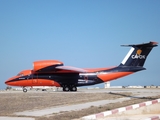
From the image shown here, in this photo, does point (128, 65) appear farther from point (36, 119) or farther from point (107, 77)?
point (36, 119)

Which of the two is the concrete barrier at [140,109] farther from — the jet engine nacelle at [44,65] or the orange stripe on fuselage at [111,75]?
the orange stripe on fuselage at [111,75]

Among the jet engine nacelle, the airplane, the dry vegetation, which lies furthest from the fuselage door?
the dry vegetation

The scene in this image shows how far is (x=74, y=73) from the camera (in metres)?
36.8

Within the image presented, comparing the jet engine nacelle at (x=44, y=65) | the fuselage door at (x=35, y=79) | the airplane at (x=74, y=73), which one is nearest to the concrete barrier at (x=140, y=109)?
the airplane at (x=74, y=73)

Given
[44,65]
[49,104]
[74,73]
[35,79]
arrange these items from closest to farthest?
[49,104], [44,65], [35,79], [74,73]

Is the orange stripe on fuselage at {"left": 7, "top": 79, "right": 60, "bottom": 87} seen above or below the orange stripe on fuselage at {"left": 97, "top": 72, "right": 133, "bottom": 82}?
below

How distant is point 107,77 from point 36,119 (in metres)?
26.9

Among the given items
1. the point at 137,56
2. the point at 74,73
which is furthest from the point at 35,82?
the point at 137,56

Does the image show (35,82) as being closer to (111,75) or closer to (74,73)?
(74,73)

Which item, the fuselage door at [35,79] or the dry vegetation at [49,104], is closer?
the dry vegetation at [49,104]

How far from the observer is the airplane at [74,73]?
35.5 meters

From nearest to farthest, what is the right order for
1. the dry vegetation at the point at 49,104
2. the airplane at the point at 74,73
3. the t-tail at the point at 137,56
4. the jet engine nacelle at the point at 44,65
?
1. the dry vegetation at the point at 49,104
2. the jet engine nacelle at the point at 44,65
3. the airplane at the point at 74,73
4. the t-tail at the point at 137,56

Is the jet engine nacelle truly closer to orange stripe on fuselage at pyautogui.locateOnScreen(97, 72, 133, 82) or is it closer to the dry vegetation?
orange stripe on fuselage at pyautogui.locateOnScreen(97, 72, 133, 82)

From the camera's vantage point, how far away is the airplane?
1399 inches
